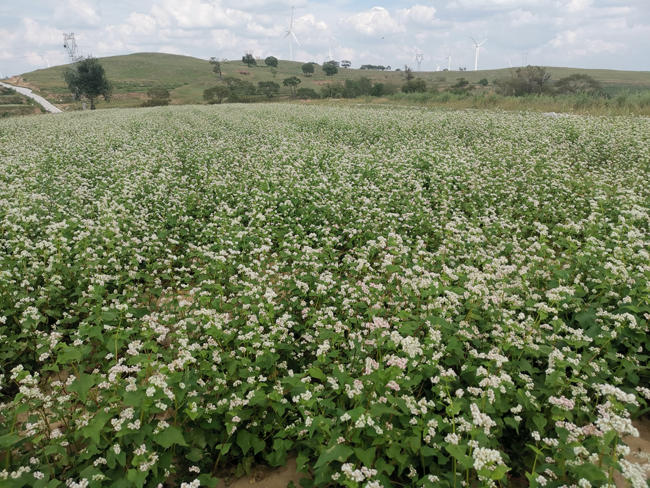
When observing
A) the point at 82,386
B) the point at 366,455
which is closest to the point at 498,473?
the point at 366,455

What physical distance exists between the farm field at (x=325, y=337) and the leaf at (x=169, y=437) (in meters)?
0.02

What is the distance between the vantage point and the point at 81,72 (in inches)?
2542

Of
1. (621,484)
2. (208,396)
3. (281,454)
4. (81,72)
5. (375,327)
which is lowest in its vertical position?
(621,484)

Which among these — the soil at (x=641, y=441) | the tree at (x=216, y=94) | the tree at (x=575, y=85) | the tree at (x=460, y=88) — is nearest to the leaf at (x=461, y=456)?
the soil at (x=641, y=441)

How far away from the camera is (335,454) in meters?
2.87

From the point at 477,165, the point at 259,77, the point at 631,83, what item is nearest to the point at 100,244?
the point at 477,165

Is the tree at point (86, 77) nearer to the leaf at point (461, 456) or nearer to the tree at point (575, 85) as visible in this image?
the leaf at point (461, 456)

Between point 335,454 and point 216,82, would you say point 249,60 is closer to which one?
point 216,82

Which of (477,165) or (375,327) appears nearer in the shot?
(375,327)

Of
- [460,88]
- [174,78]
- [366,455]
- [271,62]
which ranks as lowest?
[366,455]

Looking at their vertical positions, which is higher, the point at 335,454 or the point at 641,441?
the point at 335,454

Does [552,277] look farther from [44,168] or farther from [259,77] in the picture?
[259,77]

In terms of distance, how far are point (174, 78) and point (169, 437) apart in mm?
158943

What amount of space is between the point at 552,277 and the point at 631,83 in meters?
152
